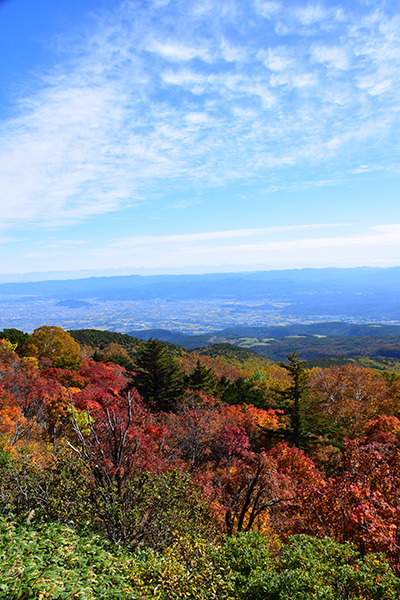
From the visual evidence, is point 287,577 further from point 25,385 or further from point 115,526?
point 25,385

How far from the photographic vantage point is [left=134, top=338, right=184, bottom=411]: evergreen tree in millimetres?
32094

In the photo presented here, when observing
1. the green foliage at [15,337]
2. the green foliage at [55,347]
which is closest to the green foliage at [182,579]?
the green foliage at [55,347]

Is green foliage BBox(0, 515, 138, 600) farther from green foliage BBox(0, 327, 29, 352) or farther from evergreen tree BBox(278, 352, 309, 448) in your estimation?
green foliage BBox(0, 327, 29, 352)

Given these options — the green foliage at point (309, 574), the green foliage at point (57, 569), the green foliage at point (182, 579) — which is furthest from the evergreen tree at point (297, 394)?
the green foliage at point (57, 569)

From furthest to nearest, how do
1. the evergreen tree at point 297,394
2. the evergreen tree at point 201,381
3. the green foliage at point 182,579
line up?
the evergreen tree at point 201,381 < the evergreen tree at point 297,394 < the green foliage at point 182,579

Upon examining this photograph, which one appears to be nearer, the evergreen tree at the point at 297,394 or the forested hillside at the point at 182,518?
the forested hillside at the point at 182,518

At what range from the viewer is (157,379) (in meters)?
32.7

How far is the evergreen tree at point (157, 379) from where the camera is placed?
32.1m

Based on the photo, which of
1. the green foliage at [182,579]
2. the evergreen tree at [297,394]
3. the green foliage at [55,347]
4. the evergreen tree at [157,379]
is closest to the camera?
the green foliage at [182,579]

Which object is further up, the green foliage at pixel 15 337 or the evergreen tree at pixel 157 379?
the green foliage at pixel 15 337

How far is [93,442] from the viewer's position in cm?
1202

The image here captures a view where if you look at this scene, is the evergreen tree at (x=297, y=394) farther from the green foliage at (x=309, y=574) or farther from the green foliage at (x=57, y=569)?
the green foliage at (x=57, y=569)

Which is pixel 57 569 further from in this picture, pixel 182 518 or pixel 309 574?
pixel 309 574

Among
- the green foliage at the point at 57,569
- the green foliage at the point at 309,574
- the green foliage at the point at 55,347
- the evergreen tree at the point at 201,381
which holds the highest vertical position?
the green foliage at the point at 57,569
